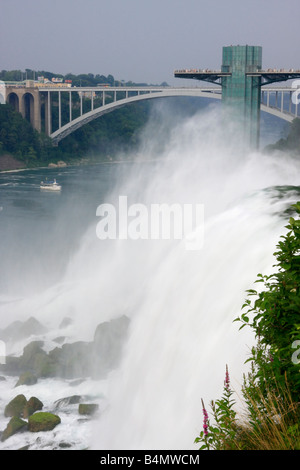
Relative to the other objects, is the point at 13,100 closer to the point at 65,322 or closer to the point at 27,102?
the point at 27,102

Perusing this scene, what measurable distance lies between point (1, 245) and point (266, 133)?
4334 centimetres

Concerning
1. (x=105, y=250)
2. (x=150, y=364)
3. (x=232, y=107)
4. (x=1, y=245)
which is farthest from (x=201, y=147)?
(x=150, y=364)

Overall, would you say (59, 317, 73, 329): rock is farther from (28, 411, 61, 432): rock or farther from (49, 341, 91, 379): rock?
(28, 411, 61, 432): rock

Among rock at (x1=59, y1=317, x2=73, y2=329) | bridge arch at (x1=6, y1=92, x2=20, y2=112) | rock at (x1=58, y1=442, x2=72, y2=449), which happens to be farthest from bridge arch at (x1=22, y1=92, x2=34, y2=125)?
rock at (x1=58, y1=442, x2=72, y2=449)

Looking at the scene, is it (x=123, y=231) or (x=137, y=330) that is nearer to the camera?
(x=137, y=330)

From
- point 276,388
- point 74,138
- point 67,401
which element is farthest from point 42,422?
point 74,138

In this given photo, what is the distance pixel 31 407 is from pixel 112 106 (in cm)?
4283

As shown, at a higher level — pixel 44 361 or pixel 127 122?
pixel 127 122

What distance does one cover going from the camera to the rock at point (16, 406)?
10.3 meters

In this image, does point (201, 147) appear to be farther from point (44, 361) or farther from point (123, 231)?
point (44, 361)

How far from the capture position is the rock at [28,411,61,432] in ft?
31.9

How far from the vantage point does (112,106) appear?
51375 millimetres

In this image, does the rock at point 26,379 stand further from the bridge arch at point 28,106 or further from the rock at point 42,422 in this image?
Result: the bridge arch at point 28,106

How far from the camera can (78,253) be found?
2184cm
